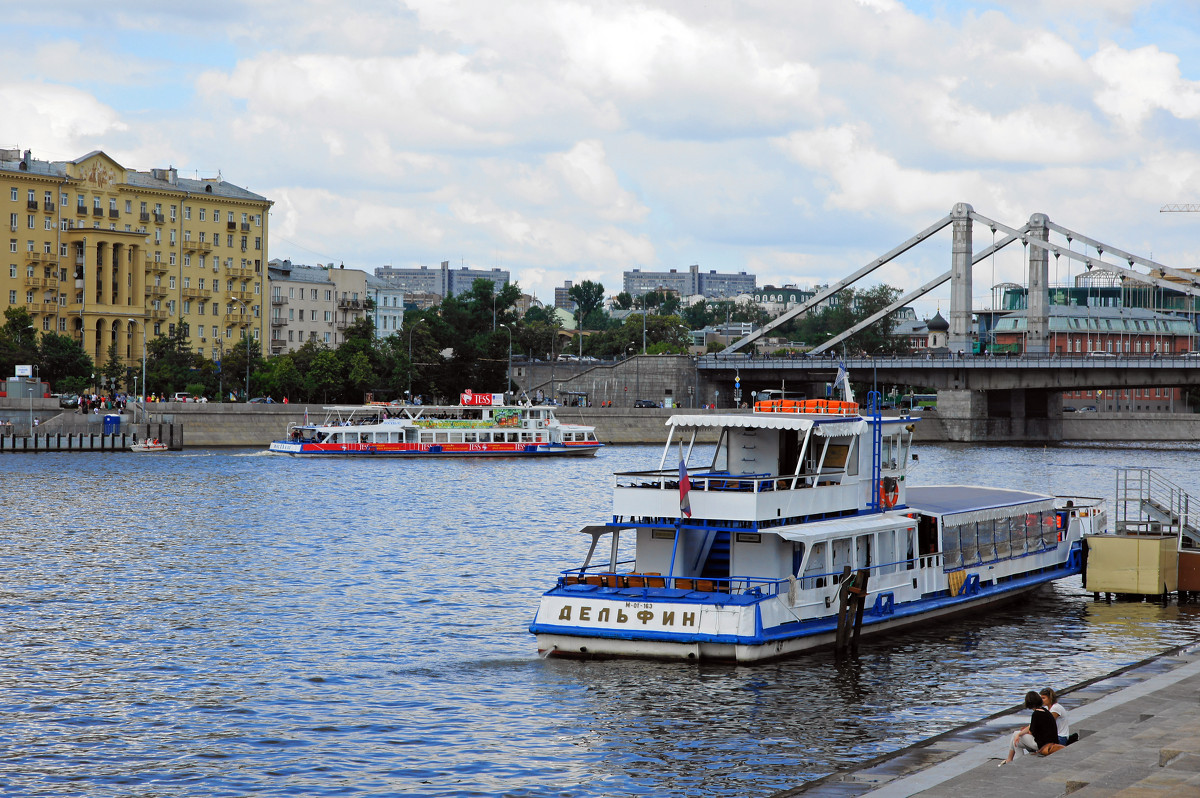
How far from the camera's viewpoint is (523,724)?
2534cm

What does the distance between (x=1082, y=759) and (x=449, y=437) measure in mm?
95946

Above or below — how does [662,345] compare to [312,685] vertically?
Answer: above

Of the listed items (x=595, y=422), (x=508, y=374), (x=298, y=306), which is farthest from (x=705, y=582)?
(x=298, y=306)

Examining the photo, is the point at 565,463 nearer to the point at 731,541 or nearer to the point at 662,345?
the point at 731,541

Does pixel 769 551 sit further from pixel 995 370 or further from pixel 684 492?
pixel 995 370

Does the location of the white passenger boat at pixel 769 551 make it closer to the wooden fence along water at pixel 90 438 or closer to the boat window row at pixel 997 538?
the boat window row at pixel 997 538

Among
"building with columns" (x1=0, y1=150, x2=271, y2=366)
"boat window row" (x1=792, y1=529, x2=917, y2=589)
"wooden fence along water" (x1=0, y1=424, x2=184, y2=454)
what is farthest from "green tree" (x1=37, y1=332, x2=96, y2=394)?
"boat window row" (x1=792, y1=529, x2=917, y2=589)

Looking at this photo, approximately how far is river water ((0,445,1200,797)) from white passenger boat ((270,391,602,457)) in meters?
53.0

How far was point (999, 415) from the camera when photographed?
147 m

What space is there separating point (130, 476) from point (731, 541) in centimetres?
6248

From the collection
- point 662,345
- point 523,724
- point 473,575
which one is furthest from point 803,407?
point 662,345

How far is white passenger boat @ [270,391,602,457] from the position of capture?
110 m

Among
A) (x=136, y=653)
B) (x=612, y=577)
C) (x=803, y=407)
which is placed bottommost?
(x=136, y=653)

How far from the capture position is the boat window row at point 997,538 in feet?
118
